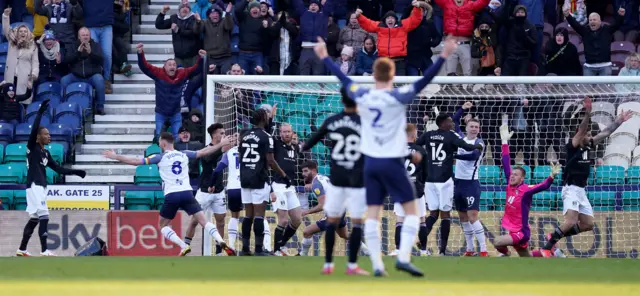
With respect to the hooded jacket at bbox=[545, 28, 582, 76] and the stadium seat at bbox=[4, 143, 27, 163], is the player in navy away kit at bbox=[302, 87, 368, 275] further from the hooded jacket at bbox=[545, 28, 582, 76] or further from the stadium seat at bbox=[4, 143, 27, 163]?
the hooded jacket at bbox=[545, 28, 582, 76]

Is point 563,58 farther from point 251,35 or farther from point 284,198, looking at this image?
point 284,198

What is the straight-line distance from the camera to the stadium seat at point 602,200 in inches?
782

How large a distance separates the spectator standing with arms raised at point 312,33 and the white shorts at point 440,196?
560cm

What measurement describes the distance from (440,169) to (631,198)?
370 cm

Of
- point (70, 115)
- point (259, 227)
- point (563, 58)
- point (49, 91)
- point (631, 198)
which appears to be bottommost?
point (259, 227)

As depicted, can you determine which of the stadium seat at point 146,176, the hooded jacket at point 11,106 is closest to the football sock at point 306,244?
the stadium seat at point 146,176

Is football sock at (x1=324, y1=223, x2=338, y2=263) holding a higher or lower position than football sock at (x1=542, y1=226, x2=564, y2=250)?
higher

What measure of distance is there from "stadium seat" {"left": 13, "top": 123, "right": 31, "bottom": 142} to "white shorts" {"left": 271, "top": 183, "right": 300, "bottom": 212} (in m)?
7.09

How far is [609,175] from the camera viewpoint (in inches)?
790

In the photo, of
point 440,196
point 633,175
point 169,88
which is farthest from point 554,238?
point 169,88

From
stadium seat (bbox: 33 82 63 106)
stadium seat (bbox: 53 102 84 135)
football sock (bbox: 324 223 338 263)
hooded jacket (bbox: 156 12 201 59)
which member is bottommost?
football sock (bbox: 324 223 338 263)

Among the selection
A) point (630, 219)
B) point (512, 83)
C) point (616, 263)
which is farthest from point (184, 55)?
point (616, 263)

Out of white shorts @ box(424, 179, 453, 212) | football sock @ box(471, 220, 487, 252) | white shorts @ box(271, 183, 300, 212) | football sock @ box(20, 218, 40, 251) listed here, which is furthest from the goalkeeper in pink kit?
football sock @ box(20, 218, 40, 251)

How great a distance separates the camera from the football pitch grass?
10328 millimetres
